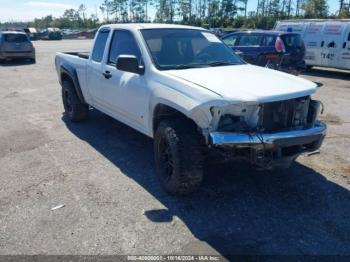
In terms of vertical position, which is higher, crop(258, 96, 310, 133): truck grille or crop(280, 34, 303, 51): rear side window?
crop(280, 34, 303, 51): rear side window

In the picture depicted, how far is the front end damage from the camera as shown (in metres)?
3.58

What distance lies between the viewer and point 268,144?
11.7ft

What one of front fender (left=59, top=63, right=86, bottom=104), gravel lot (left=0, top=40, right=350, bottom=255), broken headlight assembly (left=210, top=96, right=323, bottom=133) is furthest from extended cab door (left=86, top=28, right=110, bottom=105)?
broken headlight assembly (left=210, top=96, right=323, bottom=133)

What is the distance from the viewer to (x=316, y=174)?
4.86 m

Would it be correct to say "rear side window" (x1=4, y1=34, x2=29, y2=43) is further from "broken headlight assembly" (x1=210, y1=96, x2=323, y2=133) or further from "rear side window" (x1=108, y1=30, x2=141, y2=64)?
"broken headlight assembly" (x1=210, y1=96, x2=323, y2=133)

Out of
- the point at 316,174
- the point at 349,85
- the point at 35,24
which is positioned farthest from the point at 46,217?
the point at 35,24

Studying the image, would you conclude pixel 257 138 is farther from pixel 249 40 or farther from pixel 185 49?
pixel 249 40

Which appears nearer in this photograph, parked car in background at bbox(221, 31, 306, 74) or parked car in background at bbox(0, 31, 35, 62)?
parked car in background at bbox(221, 31, 306, 74)

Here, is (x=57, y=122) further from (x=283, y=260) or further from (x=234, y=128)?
(x=283, y=260)

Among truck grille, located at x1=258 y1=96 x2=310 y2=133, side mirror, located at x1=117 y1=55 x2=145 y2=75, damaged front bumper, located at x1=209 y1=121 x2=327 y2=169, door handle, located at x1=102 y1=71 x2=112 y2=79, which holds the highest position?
side mirror, located at x1=117 y1=55 x2=145 y2=75

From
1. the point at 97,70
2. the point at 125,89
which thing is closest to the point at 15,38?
the point at 97,70

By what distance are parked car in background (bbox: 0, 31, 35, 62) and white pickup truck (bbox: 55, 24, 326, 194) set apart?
14305 millimetres

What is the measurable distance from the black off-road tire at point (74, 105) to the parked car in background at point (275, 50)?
678 centimetres

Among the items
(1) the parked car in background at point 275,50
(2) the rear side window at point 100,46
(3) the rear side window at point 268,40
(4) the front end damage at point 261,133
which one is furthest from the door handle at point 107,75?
(3) the rear side window at point 268,40
